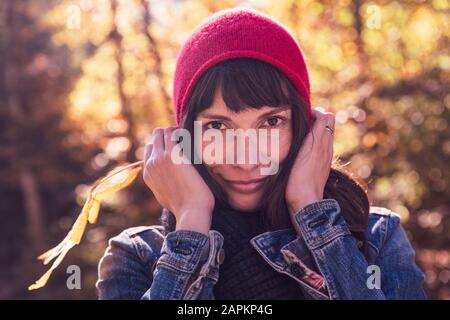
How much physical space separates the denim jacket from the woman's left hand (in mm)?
53

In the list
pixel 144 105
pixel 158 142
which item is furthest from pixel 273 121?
pixel 144 105

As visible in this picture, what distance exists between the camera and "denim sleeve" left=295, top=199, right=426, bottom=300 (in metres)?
1.77

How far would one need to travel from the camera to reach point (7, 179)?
904 centimetres

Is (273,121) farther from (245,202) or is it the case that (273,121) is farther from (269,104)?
(245,202)

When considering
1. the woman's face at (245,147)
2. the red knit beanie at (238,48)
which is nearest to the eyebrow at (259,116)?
the woman's face at (245,147)

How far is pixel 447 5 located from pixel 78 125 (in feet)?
17.8

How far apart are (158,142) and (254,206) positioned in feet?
1.34

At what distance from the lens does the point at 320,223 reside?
186 cm

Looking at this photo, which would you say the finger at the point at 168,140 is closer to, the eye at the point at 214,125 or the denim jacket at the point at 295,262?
the eye at the point at 214,125

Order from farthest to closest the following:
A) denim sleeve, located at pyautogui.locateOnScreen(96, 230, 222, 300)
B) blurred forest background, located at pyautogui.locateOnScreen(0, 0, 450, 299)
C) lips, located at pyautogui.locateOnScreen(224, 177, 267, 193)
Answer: blurred forest background, located at pyautogui.locateOnScreen(0, 0, 450, 299), lips, located at pyautogui.locateOnScreen(224, 177, 267, 193), denim sleeve, located at pyautogui.locateOnScreen(96, 230, 222, 300)

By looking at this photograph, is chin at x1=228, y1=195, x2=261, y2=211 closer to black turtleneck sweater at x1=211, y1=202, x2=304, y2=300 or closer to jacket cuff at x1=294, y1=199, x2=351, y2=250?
black turtleneck sweater at x1=211, y1=202, x2=304, y2=300

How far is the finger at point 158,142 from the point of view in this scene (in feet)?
6.72

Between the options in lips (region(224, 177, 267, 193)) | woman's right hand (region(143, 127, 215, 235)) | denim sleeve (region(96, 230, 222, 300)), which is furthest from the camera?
lips (region(224, 177, 267, 193))

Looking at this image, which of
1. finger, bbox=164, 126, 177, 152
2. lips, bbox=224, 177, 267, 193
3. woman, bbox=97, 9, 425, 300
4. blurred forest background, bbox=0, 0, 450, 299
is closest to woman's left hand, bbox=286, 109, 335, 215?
woman, bbox=97, 9, 425, 300
